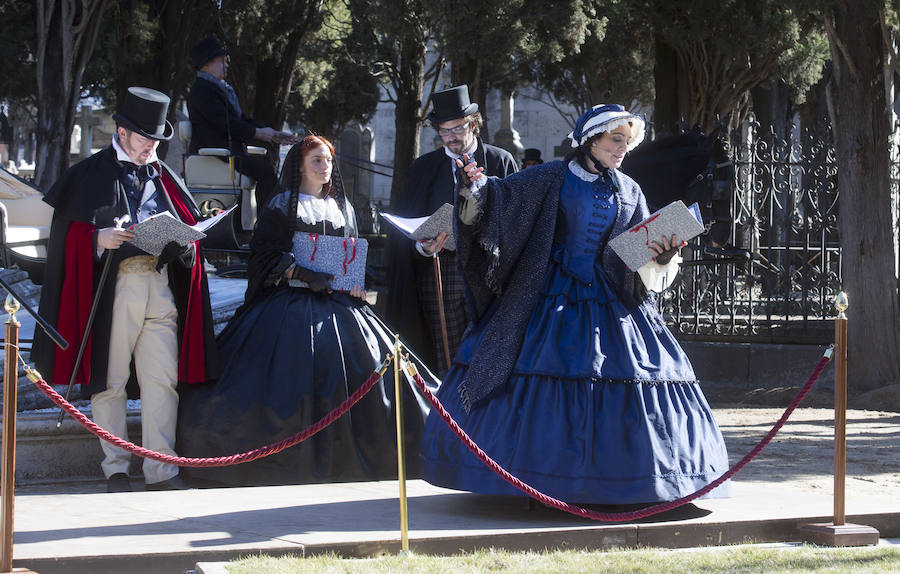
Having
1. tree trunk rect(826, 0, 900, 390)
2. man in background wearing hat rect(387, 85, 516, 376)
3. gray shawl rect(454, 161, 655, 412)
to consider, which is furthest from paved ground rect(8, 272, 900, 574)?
tree trunk rect(826, 0, 900, 390)

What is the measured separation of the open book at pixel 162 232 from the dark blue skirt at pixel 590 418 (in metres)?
1.39

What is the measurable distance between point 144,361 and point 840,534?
3.33 m

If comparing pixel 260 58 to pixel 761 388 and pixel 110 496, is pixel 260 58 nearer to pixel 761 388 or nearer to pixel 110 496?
pixel 761 388

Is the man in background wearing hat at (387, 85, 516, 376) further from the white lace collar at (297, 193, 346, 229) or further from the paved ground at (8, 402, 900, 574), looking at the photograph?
the paved ground at (8, 402, 900, 574)

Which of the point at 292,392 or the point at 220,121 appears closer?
the point at 292,392

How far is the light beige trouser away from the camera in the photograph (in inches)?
243

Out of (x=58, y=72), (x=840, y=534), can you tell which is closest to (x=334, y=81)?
(x=58, y=72)

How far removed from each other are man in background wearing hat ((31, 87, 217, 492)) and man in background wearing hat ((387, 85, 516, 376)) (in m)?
1.42

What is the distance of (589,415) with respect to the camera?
5.29 m

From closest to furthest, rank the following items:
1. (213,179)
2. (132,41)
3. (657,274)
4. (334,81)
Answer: (657,274), (213,179), (132,41), (334,81)

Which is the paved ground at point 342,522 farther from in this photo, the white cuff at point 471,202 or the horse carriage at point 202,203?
the horse carriage at point 202,203

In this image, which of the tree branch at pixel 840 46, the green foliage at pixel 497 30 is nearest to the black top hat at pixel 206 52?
the tree branch at pixel 840 46

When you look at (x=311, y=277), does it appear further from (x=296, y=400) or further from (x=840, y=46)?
(x=840, y=46)

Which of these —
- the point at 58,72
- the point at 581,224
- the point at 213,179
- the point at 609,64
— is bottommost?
the point at 581,224
